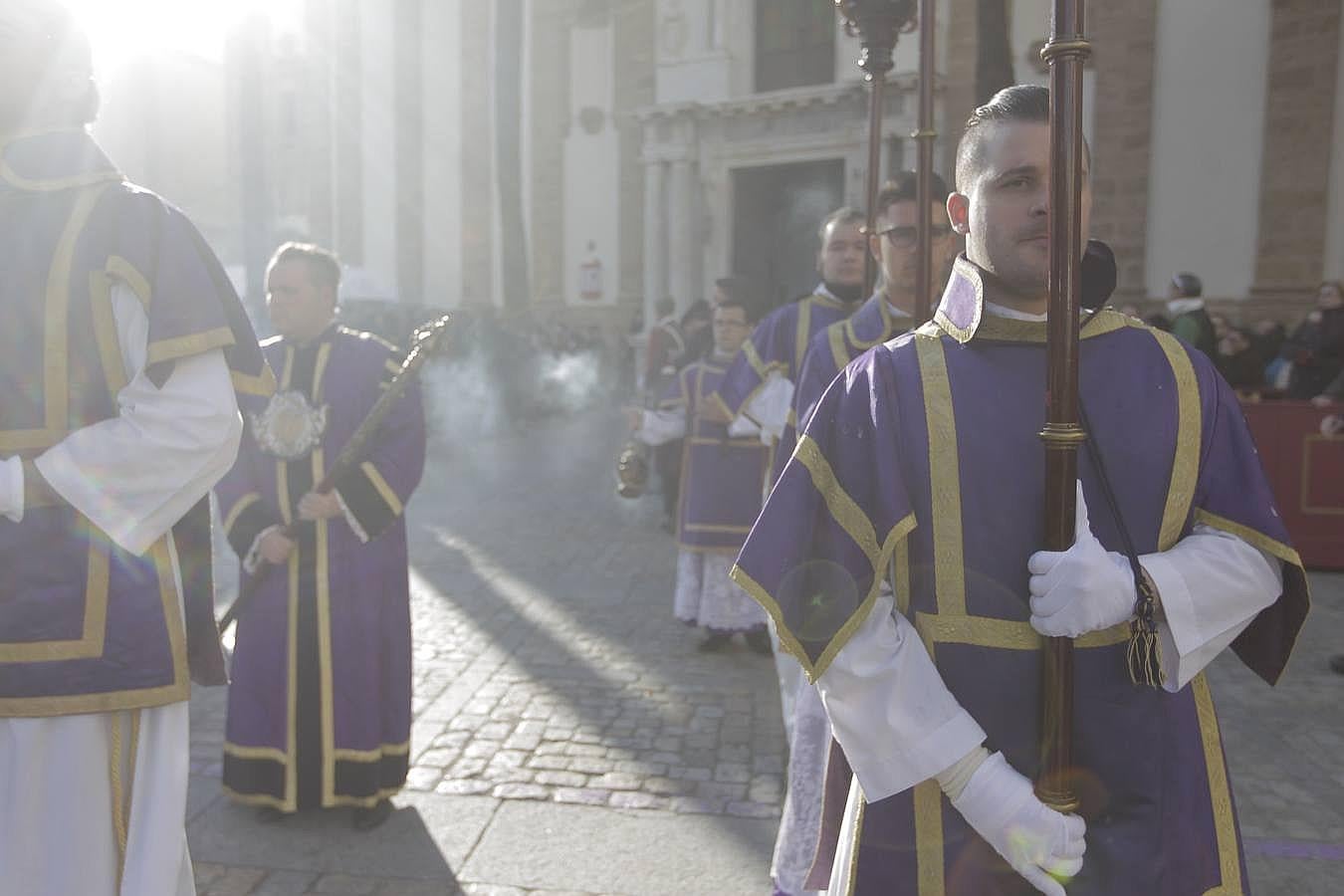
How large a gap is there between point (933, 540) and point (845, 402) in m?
0.26

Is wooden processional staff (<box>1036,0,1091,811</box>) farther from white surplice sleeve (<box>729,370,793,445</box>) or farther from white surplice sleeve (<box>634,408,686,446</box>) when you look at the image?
white surplice sleeve (<box>634,408,686,446</box>)

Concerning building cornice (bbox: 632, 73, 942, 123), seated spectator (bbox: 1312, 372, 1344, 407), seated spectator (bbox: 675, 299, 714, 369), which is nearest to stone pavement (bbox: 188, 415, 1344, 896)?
seated spectator (bbox: 1312, 372, 1344, 407)

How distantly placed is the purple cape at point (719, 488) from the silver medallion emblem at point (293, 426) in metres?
2.65

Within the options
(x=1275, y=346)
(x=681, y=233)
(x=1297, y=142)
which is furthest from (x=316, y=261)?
(x=681, y=233)

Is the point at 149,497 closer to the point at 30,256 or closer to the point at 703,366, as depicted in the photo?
the point at 30,256

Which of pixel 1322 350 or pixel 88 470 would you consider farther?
pixel 1322 350

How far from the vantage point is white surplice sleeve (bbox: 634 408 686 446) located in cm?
668

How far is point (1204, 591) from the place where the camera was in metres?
1.66

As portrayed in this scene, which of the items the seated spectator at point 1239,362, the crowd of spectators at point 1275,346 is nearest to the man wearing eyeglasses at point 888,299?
the crowd of spectators at point 1275,346

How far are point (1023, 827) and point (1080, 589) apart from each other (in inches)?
13.4

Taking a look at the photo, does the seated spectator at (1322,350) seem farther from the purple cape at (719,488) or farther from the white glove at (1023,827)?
the white glove at (1023,827)

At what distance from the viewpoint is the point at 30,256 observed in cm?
215

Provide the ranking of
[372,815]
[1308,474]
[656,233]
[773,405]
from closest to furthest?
[372,815], [773,405], [1308,474], [656,233]

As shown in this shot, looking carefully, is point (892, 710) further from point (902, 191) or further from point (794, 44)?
point (794, 44)
